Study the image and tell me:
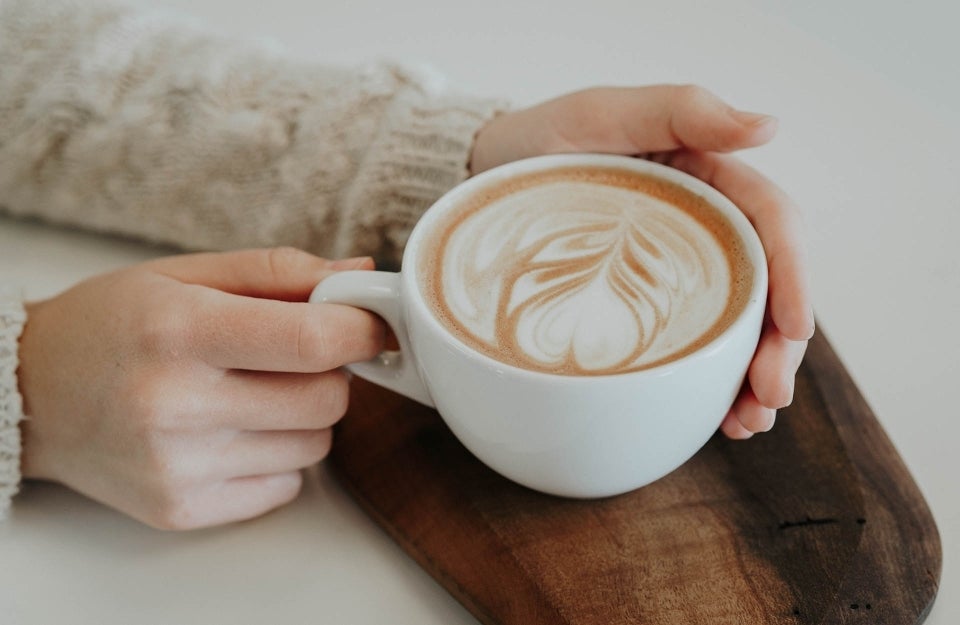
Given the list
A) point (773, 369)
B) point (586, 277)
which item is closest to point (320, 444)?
point (586, 277)

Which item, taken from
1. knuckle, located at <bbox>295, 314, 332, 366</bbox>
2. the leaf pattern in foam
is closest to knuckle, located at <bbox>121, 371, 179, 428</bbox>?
knuckle, located at <bbox>295, 314, 332, 366</bbox>

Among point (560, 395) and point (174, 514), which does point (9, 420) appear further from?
point (560, 395)

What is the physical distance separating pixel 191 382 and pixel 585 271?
1.00ft

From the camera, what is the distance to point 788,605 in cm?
59

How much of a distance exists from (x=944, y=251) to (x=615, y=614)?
1.94ft

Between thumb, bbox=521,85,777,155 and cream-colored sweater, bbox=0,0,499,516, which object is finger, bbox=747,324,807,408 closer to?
thumb, bbox=521,85,777,155

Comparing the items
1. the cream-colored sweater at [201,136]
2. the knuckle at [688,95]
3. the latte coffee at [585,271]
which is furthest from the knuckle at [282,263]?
the knuckle at [688,95]

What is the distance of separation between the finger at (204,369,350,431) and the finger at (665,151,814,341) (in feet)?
1.11

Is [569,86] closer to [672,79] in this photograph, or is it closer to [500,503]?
[672,79]

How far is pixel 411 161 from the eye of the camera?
2.96 ft

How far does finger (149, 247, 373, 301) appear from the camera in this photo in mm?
699

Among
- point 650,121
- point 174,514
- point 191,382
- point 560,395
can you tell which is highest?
point 650,121

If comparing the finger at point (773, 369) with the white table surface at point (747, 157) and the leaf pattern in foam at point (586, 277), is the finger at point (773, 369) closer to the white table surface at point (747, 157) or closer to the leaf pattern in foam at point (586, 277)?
the leaf pattern in foam at point (586, 277)

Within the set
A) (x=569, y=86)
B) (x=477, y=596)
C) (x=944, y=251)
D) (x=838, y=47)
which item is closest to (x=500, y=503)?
(x=477, y=596)
